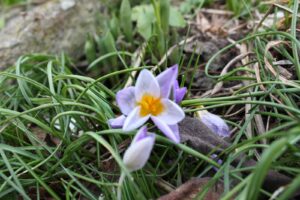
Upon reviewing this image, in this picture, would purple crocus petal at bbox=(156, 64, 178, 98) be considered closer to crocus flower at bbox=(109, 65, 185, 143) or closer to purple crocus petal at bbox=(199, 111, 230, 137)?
crocus flower at bbox=(109, 65, 185, 143)

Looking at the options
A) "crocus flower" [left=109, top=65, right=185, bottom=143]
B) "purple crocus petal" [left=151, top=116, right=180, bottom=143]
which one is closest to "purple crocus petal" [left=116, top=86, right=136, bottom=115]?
"crocus flower" [left=109, top=65, right=185, bottom=143]

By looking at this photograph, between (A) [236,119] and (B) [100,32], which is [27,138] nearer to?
(A) [236,119]

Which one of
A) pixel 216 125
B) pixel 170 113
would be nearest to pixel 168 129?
pixel 170 113

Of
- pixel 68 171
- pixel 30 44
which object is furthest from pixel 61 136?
pixel 30 44

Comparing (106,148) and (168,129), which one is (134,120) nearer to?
(168,129)

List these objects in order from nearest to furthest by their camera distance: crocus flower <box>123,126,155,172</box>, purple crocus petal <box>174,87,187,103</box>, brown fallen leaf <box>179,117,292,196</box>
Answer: crocus flower <box>123,126,155,172</box>
brown fallen leaf <box>179,117,292,196</box>
purple crocus petal <box>174,87,187,103</box>

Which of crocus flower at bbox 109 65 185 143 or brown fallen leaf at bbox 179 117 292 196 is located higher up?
crocus flower at bbox 109 65 185 143

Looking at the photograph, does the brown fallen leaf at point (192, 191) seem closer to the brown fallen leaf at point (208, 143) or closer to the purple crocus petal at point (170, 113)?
the brown fallen leaf at point (208, 143)
